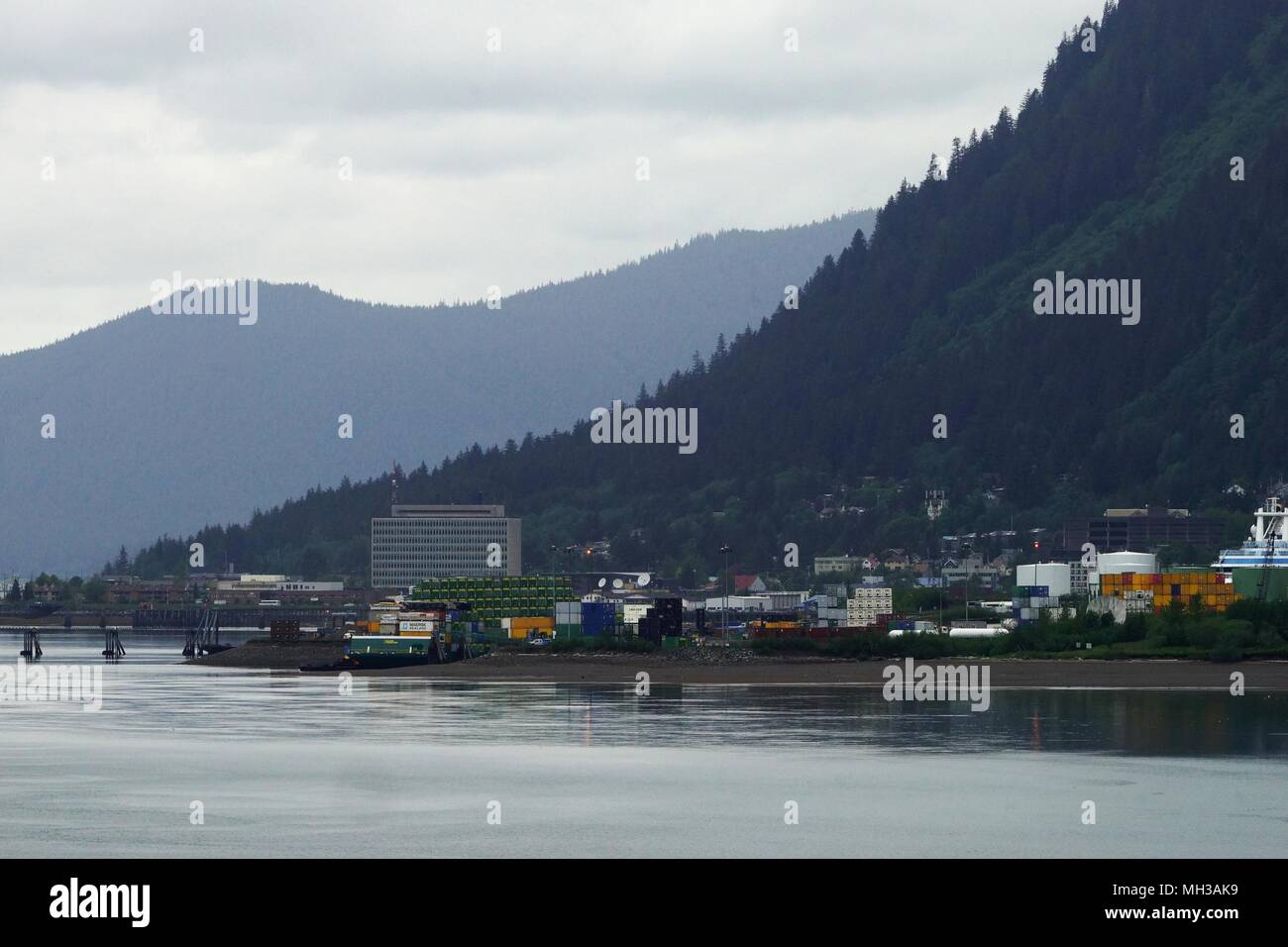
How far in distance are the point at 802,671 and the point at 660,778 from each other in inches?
3072

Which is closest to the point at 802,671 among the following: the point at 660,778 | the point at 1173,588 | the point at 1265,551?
the point at 1173,588

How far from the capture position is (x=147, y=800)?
238 feet

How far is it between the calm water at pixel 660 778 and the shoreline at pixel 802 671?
1162 centimetres

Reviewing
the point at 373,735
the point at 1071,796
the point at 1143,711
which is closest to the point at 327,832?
the point at 1071,796

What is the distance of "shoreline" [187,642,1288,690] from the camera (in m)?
133

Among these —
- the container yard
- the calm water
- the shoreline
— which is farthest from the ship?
the calm water

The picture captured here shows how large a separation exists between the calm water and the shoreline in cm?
1162

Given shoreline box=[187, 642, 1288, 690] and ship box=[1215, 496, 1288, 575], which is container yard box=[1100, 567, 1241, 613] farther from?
shoreline box=[187, 642, 1288, 690]

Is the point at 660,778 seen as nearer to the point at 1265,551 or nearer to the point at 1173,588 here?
the point at 1173,588
